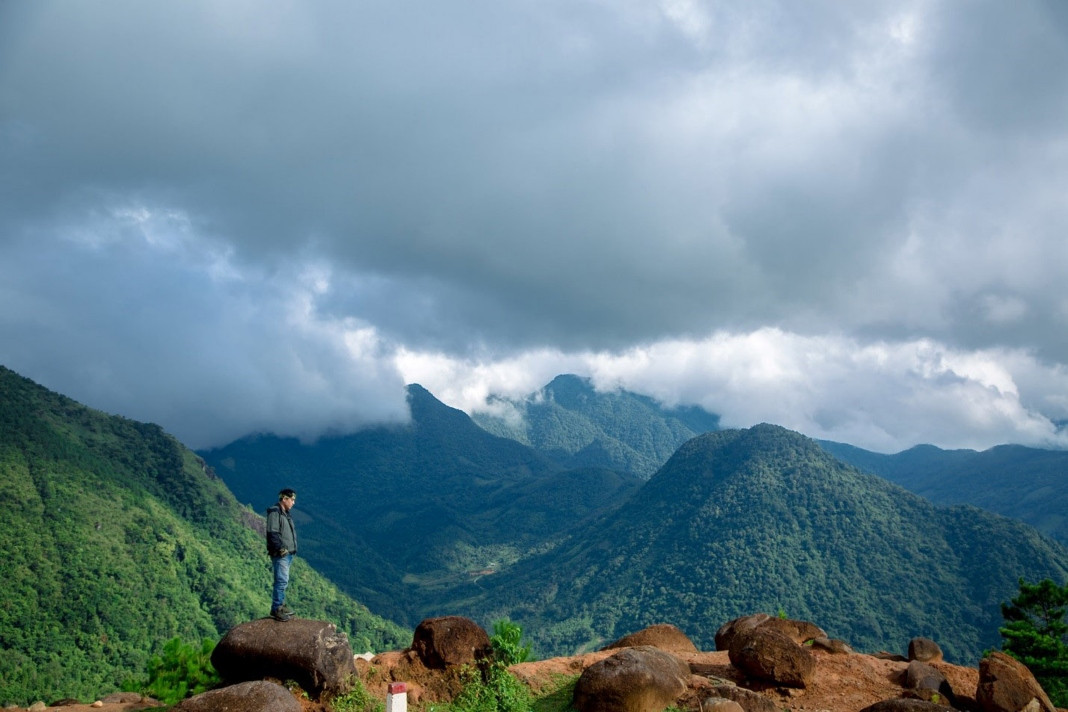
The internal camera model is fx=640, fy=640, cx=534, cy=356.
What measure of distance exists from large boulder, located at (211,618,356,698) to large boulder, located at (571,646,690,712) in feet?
21.2

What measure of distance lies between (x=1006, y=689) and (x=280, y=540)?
2175cm

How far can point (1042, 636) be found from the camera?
34594mm

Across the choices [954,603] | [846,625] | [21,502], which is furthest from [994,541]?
[21,502]

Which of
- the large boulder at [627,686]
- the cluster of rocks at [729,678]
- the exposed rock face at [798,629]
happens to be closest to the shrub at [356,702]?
the cluster of rocks at [729,678]

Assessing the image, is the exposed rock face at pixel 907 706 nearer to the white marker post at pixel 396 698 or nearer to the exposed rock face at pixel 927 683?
the exposed rock face at pixel 927 683

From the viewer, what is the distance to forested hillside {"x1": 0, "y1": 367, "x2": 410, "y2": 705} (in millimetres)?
101812

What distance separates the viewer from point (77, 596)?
112 meters

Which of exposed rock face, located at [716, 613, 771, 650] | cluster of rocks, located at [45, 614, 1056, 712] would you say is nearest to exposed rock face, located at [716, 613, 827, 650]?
exposed rock face, located at [716, 613, 771, 650]

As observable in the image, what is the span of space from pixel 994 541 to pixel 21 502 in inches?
8946

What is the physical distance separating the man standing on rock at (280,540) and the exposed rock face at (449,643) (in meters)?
3.93

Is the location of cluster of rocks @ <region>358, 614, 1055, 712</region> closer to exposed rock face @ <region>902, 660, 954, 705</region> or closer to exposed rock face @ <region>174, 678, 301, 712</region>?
exposed rock face @ <region>902, 660, 954, 705</region>

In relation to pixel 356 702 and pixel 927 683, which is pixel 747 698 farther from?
pixel 356 702

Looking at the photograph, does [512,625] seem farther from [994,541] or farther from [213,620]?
[994,541]

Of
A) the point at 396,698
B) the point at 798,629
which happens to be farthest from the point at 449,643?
the point at 798,629
